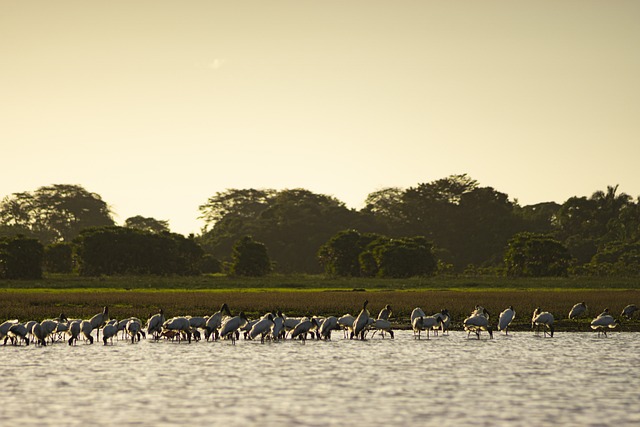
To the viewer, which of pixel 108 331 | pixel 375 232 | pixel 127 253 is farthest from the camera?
pixel 375 232

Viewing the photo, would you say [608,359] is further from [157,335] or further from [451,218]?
[451,218]

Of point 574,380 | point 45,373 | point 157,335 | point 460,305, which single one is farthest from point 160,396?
point 460,305

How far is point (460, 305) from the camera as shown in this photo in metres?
49.9

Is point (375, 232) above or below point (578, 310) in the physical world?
above

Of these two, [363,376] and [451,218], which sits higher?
[451,218]

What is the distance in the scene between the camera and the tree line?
95.5m

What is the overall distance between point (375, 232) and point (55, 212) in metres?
51.7

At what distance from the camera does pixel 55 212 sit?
14912 cm

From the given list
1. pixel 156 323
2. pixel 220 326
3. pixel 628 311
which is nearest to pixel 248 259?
pixel 628 311

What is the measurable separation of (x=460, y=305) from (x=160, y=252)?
51283 millimetres

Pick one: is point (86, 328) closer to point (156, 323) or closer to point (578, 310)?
point (156, 323)

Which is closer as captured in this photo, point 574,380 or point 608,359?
point 574,380

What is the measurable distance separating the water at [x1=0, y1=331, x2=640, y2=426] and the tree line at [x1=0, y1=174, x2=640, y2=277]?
63.2m

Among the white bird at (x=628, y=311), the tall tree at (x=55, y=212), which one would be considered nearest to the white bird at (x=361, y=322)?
the white bird at (x=628, y=311)
